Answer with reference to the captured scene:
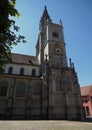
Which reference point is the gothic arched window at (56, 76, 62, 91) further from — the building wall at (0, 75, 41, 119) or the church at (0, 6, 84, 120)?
the building wall at (0, 75, 41, 119)

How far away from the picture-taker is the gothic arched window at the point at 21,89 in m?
25.0

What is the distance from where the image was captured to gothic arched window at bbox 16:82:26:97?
25.0 metres

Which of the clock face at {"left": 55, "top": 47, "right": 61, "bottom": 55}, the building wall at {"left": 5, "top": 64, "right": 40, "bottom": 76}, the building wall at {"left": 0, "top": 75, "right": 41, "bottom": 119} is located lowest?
the building wall at {"left": 0, "top": 75, "right": 41, "bottom": 119}

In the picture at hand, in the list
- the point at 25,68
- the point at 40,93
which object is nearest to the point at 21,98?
the point at 40,93

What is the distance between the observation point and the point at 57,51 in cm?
3531

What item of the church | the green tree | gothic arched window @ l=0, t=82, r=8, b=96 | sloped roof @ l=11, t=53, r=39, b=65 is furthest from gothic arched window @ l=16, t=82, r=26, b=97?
the green tree

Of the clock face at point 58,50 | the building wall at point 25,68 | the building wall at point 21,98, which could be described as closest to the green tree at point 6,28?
the building wall at point 21,98

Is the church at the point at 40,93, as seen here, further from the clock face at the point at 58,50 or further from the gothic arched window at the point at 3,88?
the clock face at the point at 58,50

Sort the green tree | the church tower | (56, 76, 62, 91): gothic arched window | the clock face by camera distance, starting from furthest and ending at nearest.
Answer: the clock face → (56, 76, 62, 91): gothic arched window → the church tower → the green tree

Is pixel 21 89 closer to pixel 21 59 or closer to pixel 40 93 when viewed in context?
pixel 40 93

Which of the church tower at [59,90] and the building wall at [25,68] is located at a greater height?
the building wall at [25,68]

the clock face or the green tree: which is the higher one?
the clock face

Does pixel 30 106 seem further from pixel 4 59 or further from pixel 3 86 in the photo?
pixel 4 59

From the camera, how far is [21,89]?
84.2 ft
